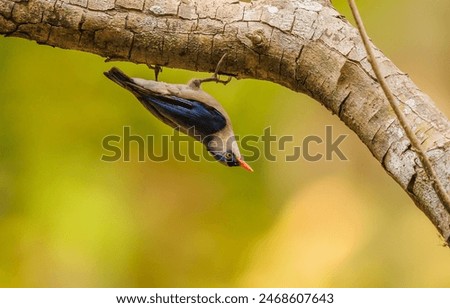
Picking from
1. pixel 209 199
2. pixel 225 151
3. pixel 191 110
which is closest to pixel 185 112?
pixel 191 110

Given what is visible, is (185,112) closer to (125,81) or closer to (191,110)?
(191,110)

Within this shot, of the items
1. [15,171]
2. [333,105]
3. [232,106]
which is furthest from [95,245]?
[333,105]

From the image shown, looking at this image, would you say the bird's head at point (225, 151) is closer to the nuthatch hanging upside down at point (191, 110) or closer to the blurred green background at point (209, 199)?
the nuthatch hanging upside down at point (191, 110)

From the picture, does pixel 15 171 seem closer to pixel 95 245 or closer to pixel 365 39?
pixel 95 245

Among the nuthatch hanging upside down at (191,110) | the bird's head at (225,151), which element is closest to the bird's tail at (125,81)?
the nuthatch hanging upside down at (191,110)

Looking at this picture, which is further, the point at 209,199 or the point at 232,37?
the point at 209,199
